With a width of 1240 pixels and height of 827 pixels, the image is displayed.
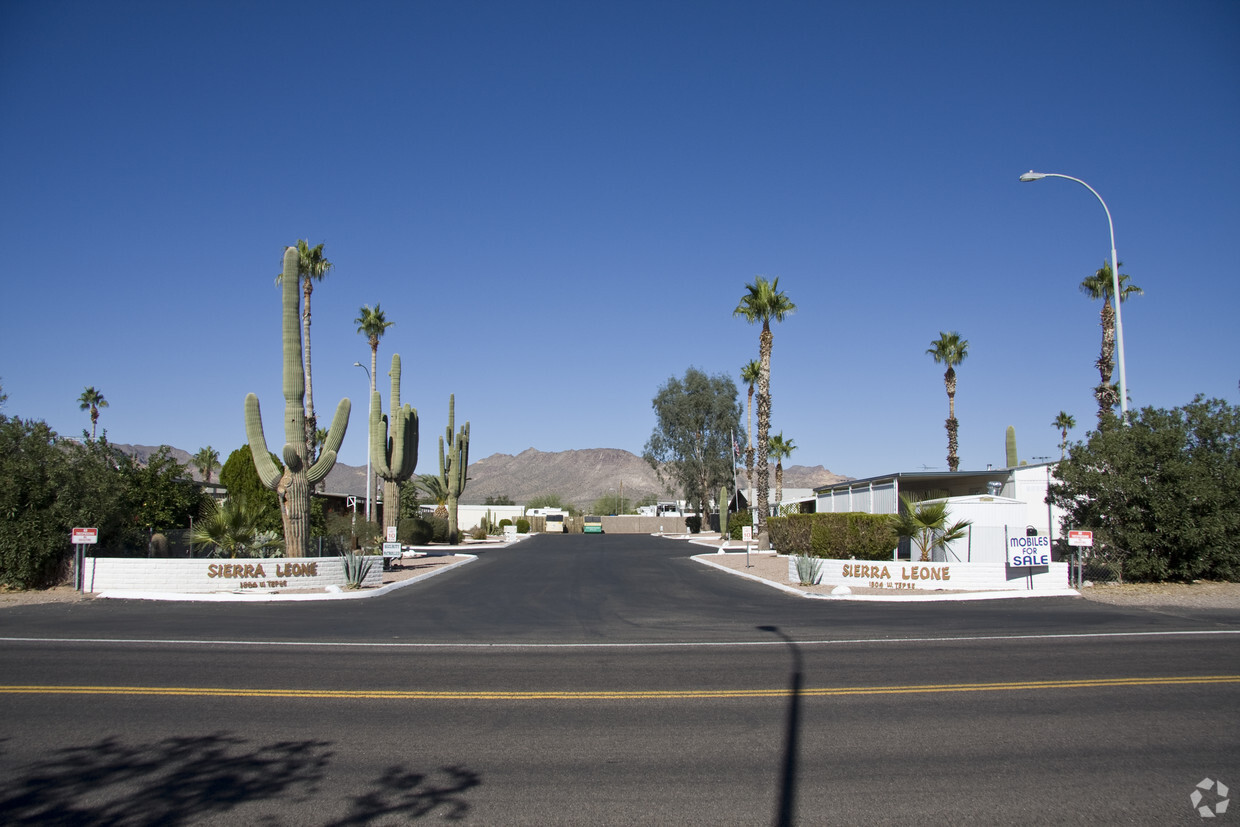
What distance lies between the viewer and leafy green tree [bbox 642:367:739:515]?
263 ft

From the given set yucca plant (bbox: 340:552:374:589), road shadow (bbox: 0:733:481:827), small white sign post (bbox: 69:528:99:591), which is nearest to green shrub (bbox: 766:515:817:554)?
yucca plant (bbox: 340:552:374:589)

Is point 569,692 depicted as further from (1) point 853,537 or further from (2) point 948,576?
(1) point 853,537

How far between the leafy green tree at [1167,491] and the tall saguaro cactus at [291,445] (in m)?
21.3

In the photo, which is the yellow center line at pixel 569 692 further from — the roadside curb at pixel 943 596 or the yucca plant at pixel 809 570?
the yucca plant at pixel 809 570

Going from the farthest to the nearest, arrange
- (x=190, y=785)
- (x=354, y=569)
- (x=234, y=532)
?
1. (x=234, y=532)
2. (x=354, y=569)
3. (x=190, y=785)

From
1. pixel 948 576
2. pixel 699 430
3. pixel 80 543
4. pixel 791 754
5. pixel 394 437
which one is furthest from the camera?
pixel 699 430

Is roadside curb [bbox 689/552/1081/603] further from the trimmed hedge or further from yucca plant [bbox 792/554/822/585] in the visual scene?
the trimmed hedge

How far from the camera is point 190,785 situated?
648 cm

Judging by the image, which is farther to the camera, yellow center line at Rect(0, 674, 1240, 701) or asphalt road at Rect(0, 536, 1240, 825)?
yellow center line at Rect(0, 674, 1240, 701)

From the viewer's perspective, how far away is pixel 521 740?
7.82 m

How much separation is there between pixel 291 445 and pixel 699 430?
59.5 m

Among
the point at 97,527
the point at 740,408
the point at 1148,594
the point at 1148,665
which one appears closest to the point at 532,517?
the point at 740,408

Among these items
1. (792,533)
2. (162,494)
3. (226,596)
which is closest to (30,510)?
(226,596)

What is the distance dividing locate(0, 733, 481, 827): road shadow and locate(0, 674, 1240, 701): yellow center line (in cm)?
203
